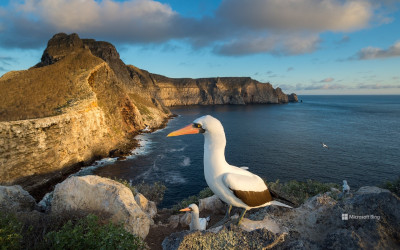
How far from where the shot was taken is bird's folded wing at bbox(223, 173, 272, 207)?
507 centimetres

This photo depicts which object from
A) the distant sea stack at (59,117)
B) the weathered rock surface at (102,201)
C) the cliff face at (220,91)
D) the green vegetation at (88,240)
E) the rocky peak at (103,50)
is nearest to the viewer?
the green vegetation at (88,240)

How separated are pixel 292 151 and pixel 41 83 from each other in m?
49.9

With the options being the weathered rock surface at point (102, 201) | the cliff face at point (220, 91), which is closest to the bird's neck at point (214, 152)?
the weathered rock surface at point (102, 201)

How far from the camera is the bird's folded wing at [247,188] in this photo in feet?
16.6

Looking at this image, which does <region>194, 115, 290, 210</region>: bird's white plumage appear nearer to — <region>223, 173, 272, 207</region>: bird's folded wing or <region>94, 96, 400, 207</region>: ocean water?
<region>223, 173, 272, 207</region>: bird's folded wing

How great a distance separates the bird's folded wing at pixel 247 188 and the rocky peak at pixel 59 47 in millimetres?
73243

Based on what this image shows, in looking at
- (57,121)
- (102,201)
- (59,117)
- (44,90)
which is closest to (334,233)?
(102,201)

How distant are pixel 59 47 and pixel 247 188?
7967 cm

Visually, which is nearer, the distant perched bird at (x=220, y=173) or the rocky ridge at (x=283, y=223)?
the rocky ridge at (x=283, y=223)

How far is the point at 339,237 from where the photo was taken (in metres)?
3.45

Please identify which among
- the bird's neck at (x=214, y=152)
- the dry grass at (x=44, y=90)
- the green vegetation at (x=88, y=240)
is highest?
the dry grass at (x=44, y=90)

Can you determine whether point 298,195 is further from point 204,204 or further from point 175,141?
point 175,141

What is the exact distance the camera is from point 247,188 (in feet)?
17.1

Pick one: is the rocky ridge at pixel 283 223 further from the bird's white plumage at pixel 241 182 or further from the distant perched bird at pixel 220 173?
the bird's white plumage at pixel 241 182
